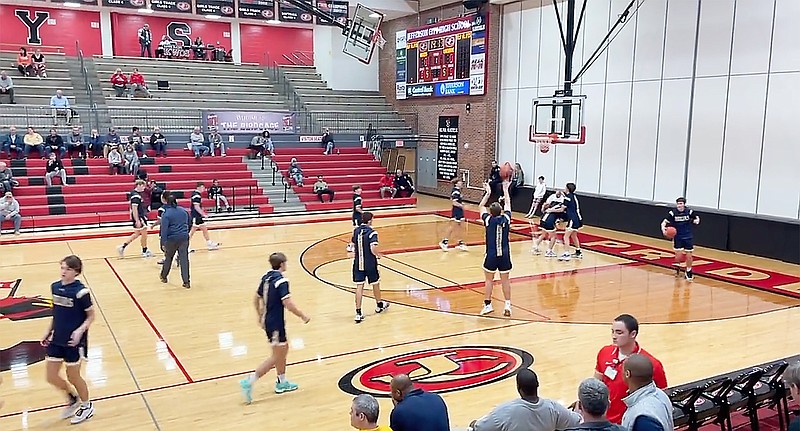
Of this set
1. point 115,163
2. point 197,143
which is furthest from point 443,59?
point 115,163

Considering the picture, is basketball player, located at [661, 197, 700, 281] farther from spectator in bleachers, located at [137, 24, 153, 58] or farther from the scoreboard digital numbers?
spectator in bleachers, located at [137, 24, 153, 58]

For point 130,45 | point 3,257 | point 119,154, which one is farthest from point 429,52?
point 3,257

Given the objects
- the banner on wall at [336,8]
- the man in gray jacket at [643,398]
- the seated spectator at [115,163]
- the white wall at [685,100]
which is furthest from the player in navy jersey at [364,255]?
the banner on wall at [336,8]

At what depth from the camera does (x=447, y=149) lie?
25641 mm

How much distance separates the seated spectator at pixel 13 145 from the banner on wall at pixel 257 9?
824cm

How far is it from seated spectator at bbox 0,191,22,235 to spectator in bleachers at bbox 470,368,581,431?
54.3 ft

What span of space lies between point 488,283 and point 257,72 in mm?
22507

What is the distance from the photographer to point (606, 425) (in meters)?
3.46

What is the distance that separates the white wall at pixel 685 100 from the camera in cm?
1497

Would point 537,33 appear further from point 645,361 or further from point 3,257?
point 645,361

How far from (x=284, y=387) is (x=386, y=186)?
56.2ft

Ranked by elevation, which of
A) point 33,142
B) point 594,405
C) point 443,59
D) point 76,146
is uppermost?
point 443,59

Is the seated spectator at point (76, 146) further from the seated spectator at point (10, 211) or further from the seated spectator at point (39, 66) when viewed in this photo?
the seated spectator at point (39, 66)

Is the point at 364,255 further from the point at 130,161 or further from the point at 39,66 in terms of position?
the point at 39,66
